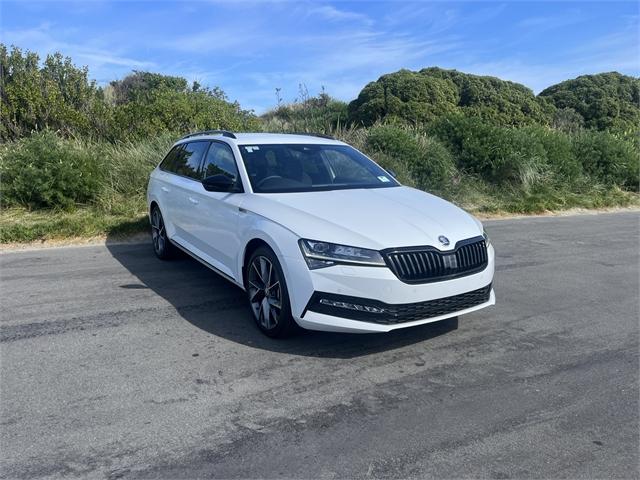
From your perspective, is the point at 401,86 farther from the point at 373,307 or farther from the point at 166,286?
the point at 373,307

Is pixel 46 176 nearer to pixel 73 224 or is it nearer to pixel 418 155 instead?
pixel 73 224

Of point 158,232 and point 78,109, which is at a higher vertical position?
point 78,109

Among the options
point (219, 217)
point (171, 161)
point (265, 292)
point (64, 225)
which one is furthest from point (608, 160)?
point (265, 292)

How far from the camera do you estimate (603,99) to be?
28.8 m

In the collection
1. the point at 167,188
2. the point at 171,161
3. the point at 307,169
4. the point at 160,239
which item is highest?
the point at 171,161

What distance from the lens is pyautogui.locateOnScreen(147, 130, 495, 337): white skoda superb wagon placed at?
3979mm

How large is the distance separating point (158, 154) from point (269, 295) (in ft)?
26.7

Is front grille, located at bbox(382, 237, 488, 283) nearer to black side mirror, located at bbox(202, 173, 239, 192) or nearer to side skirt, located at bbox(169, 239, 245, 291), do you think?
side skirt, located at bbox(169, 239, 245, 291)

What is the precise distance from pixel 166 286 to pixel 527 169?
11280 millimetres

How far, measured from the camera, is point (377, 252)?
13.0 ft

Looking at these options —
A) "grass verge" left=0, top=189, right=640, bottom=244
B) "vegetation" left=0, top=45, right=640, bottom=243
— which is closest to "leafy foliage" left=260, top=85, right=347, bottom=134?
"vegetation" left=0, top=45, right=640, bottom=243

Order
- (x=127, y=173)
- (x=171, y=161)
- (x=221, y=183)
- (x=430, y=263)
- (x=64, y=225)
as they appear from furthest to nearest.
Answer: (x=127, y=173) → (x=64, y=225) → (x=171, y=161) → (x=221, y=183) → (x=430, y=263)

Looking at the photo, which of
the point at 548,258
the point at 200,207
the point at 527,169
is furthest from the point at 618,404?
the point at 527,169

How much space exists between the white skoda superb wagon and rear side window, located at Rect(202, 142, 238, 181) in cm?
1
